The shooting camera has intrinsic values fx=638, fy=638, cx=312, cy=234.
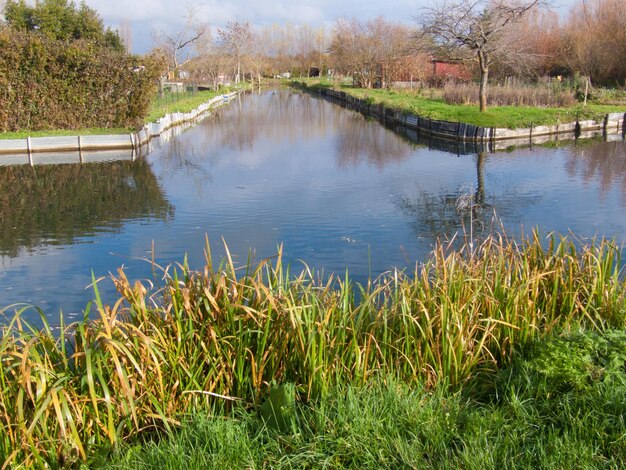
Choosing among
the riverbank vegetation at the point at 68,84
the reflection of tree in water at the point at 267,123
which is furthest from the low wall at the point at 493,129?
the riverbank vegetation at the point at 68,84

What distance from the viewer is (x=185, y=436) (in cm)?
294

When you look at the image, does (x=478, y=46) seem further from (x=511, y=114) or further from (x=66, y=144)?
(x=66, y=144)

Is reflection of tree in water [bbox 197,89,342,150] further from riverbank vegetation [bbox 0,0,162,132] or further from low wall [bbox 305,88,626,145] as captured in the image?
low wall [bbox 305,88,626,145]

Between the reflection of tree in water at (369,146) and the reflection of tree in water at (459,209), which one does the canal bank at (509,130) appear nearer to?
the reflection of tree in water at (369,146)

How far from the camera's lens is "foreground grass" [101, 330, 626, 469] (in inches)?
108

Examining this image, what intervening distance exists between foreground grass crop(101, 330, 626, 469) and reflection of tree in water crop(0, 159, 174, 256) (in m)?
6.44

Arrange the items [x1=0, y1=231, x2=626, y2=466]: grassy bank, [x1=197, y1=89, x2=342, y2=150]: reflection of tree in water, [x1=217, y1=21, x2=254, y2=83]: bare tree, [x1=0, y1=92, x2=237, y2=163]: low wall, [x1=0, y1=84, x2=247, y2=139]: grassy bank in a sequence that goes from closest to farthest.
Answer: [x1=0, y1=231, x2=626, y2=466]: grassy bank, [x1=0, y1=92, x2=237, y2=163]: low wall, [x1=0, y1=84, x2=247, y2=139]: grassy bank, [x1=197, y1=89, x2=342, y2=150]: reflection of tree in water, [x1=217, y1=21, x2=254, y2=83]: bare tree

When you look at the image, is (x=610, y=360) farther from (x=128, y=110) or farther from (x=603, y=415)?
(x=128, y=110)

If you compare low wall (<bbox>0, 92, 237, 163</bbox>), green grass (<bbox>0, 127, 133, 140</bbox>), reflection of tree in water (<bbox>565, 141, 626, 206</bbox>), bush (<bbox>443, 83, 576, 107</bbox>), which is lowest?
reflection of tree in water (<bbox>565, 141, 626, 206</bbox>)

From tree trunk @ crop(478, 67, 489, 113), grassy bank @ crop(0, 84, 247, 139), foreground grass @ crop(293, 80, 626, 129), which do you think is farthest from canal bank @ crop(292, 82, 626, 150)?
grassy bank @ crop(0, 84, 247, 139)

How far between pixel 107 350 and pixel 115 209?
27.4ft

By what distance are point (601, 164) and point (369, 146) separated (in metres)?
6.56

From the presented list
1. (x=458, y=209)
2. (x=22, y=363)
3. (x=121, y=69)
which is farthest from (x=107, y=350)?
(x=121, y=69)

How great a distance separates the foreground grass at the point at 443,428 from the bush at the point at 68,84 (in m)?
18.1
